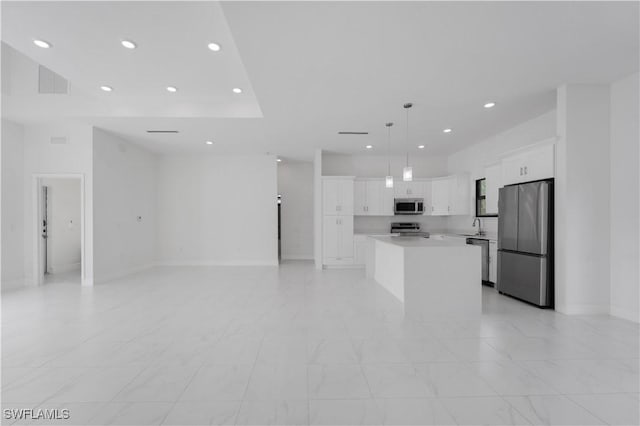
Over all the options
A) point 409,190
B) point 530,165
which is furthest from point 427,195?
point 530,165

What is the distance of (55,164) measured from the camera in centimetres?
571

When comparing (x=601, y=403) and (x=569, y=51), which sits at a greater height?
(x=569, y=51)

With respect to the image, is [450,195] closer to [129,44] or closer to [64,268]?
[129,44]

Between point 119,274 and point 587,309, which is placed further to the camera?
point 119,274

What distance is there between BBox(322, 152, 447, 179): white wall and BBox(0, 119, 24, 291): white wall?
6.17m

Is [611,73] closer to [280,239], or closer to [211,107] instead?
[211,107]

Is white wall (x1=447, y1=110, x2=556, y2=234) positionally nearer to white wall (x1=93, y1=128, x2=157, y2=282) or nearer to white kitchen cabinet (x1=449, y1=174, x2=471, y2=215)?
white kitchen cabinet (x1=449, y1=174, x2=471, y2=215)

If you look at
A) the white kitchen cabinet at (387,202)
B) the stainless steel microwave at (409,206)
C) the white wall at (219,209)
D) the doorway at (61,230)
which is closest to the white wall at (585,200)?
the stainless steel microwave at (409,206)

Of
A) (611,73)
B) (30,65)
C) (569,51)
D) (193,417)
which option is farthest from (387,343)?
(30,65)

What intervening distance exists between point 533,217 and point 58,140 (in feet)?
26.5

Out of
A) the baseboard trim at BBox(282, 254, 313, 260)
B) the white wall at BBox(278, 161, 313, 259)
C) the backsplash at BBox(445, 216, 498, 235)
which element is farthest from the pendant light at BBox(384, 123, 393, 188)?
A: the baseboard trim at BBox(282, 254, 313, 260)

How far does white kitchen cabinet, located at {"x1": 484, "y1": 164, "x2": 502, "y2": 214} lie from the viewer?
Answer: 561 centimetres

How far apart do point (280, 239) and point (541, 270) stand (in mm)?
6473

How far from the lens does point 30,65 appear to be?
496 cm
